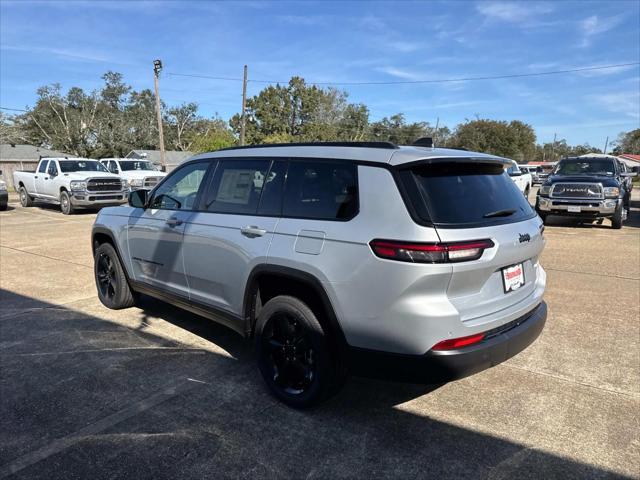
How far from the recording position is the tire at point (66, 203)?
636 inches

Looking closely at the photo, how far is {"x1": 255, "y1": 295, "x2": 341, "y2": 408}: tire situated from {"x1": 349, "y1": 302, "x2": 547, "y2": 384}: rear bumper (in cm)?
24

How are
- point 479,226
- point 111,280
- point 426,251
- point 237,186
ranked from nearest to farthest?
point 426,251 → point 479,226 → point 237,186 → point 111,280

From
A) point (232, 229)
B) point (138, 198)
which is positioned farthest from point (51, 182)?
point (232, 229)

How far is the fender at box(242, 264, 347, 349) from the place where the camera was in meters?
2.91

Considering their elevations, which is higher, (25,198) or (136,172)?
(136,172)

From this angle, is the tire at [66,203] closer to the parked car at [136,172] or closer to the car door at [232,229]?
the parked car at [136,172]

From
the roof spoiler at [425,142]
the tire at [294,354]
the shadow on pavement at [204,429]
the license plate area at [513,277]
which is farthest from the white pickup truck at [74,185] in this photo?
the license plate area at [513,277]

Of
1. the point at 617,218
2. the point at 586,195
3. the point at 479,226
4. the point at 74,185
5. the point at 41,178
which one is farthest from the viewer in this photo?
the point at 41,178

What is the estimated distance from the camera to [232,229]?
360 centimetres

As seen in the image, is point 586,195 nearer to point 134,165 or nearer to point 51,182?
point 51,182

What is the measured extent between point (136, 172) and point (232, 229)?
1910cm

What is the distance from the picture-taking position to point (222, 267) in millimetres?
3695

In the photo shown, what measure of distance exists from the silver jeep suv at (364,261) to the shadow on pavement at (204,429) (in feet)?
1.04

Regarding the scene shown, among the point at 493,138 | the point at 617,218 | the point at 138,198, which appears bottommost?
the point at 617,218
